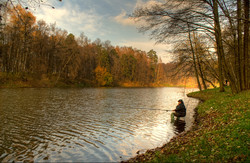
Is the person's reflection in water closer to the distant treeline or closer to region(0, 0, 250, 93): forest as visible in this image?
region(0, 0, 250, 93): forest

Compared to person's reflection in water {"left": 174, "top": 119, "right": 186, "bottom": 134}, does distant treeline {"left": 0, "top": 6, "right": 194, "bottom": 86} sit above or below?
above

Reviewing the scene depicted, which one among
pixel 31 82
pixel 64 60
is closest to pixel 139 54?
pixel 64 60

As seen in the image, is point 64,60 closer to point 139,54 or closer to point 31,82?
point 31,82

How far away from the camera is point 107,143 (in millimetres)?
8289

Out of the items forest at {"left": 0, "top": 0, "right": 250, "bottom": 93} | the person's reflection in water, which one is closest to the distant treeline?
forest at {"left": 0, "top": 0, "right": 250, "bottom": 93}

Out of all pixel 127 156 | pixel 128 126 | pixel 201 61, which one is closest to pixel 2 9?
pixel 127 156

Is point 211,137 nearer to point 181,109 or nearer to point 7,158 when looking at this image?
point 181,109

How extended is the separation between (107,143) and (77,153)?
166 centimetres

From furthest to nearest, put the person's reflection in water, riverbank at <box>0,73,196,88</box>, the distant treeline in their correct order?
the distant treeline
riverbank at <box>0,73,196,88</box>
the person's reflection in water

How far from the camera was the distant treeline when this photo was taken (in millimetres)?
45469

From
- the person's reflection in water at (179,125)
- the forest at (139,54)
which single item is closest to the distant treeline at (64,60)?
the forest at (139,54)

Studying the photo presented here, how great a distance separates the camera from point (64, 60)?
6325 cm

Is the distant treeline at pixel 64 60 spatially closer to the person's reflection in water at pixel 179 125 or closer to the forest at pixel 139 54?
the forest at pixel 139 54

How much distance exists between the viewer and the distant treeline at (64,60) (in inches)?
1790
